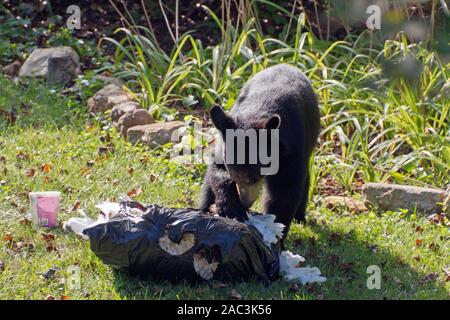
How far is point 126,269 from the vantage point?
4.66 meters

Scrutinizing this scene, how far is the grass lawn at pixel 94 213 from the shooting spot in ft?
15.1

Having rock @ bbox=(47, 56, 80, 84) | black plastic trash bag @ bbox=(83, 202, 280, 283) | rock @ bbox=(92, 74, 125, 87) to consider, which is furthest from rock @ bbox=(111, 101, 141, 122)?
black plastic trash bag @ bbox=(83, 202, 280, 283)

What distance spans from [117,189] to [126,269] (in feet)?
5.77

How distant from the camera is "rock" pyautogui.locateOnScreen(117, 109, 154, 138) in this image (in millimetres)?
7660

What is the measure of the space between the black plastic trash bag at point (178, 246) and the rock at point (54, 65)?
476 centimetres

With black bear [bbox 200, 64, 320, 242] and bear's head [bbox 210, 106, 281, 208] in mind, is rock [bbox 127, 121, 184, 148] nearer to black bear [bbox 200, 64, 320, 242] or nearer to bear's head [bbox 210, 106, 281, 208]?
black bear [bbox 200, 64, 320, 242]

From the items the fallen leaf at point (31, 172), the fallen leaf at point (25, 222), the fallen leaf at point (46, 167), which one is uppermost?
the fallen leaf at point (25, 222)

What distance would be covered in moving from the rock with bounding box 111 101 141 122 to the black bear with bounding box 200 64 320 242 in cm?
247

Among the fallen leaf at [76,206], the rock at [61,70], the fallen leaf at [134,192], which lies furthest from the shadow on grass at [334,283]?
the rock at [61,70]

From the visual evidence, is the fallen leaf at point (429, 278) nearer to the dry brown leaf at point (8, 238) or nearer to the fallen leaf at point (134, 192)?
the fallen leaf at point (134, 192)

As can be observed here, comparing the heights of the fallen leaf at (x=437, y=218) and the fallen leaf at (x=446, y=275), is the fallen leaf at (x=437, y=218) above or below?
below

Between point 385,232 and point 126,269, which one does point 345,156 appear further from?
point 126,269
